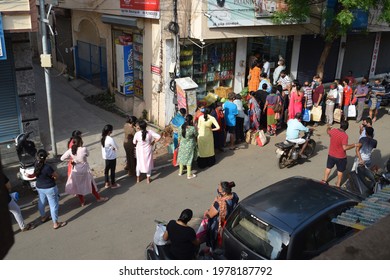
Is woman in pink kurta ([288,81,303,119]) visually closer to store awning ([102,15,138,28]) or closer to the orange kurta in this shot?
the orange kurta

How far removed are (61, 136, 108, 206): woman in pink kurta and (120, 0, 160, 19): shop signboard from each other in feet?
17.4

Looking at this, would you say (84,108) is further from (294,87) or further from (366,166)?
(366,166)

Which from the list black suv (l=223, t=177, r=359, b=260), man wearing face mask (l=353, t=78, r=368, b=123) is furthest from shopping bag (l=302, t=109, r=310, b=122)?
black suv (l=223, t=177, r=359, b=260)

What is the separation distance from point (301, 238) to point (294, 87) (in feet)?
25.8

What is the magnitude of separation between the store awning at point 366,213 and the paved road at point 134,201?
365cm

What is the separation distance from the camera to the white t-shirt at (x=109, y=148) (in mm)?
8758

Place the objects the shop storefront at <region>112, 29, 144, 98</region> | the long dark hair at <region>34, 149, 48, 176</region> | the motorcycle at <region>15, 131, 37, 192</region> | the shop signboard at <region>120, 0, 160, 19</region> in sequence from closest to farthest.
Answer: the long dark hair at <region>34, 149, 48, 176</region> → the motorcycle at <region>15, 131, 37, 192</region> → the shop signboard at <region>120, 0, 160, 19</region> → the shop storefront at <region>112, 29, 144, 98</region>

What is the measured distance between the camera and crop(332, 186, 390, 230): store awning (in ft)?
15.3

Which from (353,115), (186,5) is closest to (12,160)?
(186,5)

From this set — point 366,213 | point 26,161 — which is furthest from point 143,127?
point 366,213

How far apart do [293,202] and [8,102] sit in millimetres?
7576

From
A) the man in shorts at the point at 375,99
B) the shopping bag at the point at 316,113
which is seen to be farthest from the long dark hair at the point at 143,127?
the man in shorts at the point at 375,99

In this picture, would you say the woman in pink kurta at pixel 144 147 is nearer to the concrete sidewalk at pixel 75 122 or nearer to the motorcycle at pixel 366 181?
the concrete sidewalk at pixel 75 122

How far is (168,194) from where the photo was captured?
29.9 ft
